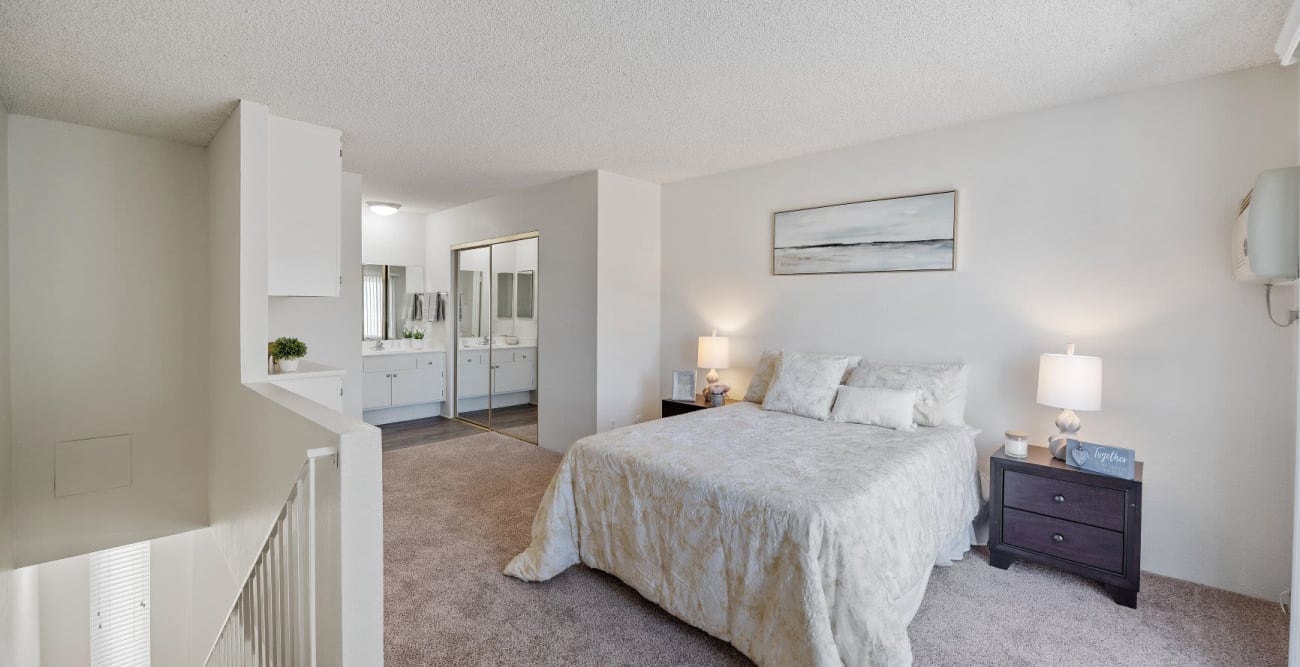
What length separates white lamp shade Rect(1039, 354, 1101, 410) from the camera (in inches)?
103

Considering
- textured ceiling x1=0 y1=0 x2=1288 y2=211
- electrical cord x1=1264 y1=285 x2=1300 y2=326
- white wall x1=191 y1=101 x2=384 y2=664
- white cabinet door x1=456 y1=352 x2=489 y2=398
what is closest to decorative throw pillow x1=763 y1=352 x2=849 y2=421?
textured ceiling x1=0 y1=0 x2=1288 y2=211

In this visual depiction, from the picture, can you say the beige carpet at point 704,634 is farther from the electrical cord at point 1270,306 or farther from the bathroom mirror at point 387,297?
the bathroom mirror at point 387,297

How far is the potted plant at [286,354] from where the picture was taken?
128 inches

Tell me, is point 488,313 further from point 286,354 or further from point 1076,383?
point 1076,383

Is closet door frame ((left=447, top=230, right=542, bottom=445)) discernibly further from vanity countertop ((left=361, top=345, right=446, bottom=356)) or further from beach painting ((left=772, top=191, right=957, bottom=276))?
beach painting ((left=772, top=191, right=957, bottom=276))

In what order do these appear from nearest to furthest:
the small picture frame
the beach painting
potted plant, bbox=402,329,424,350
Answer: the beach painting → the small picture frame → potted plant, bbox=402,329,424,350

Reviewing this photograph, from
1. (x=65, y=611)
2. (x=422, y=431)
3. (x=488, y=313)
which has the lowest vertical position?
(x=65, y=611)

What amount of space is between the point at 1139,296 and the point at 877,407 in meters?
1.36

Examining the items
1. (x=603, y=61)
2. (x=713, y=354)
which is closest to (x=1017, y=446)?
(x=713, y=354)

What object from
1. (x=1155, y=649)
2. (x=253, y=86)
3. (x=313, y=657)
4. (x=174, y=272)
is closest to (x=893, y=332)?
(x=1155, y=649)

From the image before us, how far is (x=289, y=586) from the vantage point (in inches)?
71.2

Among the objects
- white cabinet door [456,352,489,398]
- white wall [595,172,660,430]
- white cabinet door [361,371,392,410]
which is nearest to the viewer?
white wall [595,172,660,430]

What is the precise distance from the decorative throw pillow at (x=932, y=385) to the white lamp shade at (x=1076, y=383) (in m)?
0.50

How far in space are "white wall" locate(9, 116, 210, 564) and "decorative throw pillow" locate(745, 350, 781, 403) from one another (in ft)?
12.1
